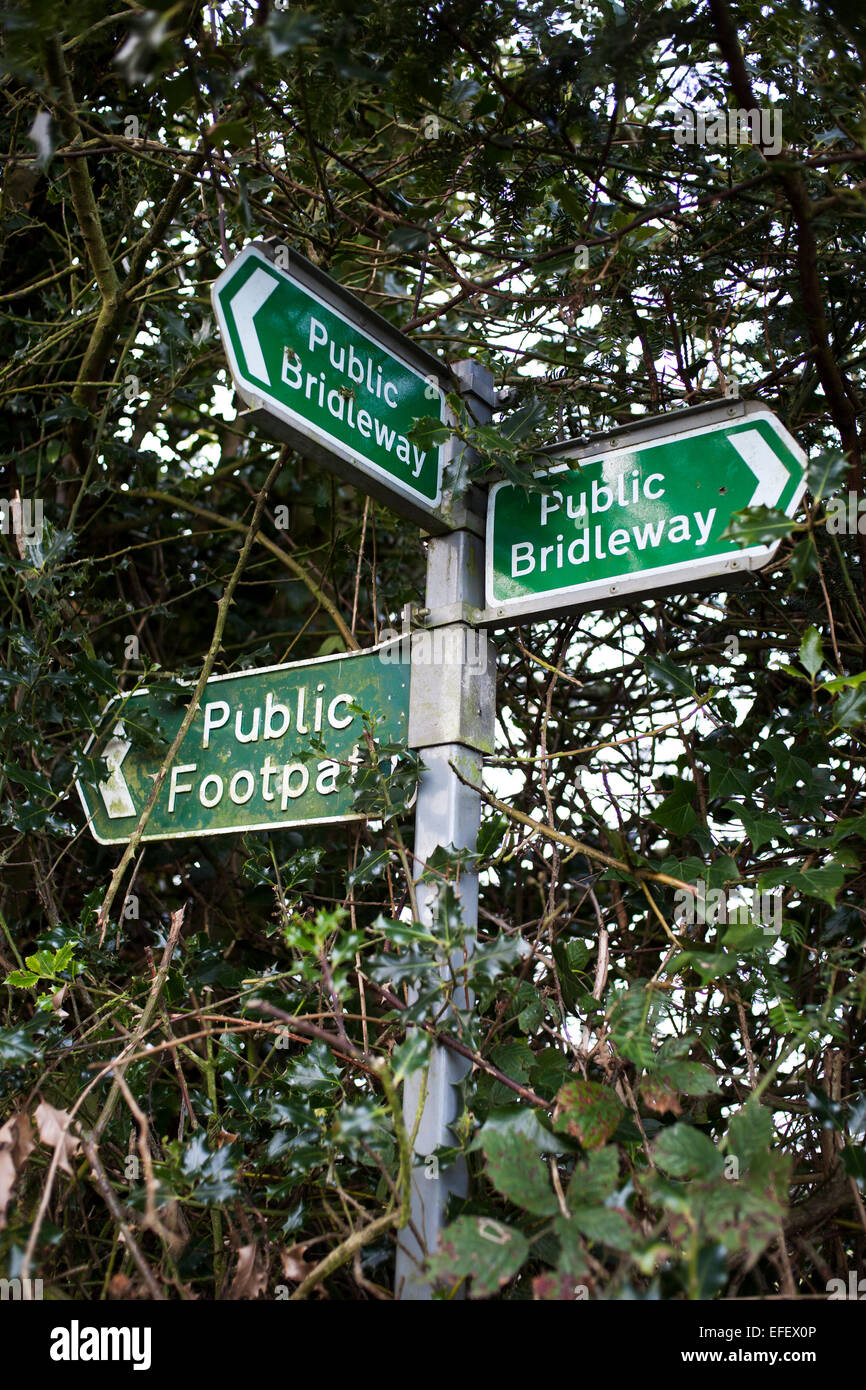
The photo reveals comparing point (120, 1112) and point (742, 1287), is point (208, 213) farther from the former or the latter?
point (742, 1287)

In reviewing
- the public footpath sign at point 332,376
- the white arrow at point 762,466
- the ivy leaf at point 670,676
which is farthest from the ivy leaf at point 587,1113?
the public footpath sign at point 332,376

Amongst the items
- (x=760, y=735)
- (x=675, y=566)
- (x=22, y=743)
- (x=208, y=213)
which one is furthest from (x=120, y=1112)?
(x=208, y=213)

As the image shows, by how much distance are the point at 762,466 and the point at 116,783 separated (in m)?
1.33

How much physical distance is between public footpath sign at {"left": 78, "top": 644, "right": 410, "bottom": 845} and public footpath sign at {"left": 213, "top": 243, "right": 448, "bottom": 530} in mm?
299

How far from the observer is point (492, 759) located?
73.4 inches

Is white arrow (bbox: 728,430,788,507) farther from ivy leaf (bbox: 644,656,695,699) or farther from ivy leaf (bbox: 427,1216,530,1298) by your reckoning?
ivy leaf (bbox: 427,1216,530,1298)

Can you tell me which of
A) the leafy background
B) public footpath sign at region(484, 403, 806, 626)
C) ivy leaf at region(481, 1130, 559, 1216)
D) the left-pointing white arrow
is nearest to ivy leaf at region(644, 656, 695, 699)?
the leafy background

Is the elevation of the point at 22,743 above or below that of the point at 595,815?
above

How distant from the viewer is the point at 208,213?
2424mm

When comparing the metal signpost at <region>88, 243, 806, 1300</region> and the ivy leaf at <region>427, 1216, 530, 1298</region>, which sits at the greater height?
the metal signpost at <region>88, 243, 806, 1300</region>

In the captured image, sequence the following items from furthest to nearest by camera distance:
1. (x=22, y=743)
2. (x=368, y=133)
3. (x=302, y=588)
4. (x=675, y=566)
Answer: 1. (x=302, y=588)
2. (x=368, y=133)
3. (x=22, y=743)
4. (x=675, y=566)

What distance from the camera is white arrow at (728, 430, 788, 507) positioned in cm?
158

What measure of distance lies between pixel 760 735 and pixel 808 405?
2.25 feet

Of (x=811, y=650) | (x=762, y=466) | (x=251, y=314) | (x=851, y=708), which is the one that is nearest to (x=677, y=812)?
(x=851, y=708)
